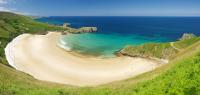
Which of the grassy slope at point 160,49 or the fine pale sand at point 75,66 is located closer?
the fine pale sand at point 75,66

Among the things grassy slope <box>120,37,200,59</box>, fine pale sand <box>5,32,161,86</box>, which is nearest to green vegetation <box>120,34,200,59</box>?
grassy slope <box>120,37,200,59</box>

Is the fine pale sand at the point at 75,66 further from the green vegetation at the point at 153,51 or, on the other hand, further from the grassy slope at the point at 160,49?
the grassy slope at the point at 160,49

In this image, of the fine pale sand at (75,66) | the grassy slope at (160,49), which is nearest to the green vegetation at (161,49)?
the grassy slope at (160,49)

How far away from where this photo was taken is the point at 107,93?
25578mm

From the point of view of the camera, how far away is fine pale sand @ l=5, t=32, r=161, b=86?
70.2 meters

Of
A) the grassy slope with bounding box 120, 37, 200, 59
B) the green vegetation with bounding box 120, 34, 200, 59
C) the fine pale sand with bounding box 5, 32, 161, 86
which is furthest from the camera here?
the grassy slope with bounding box 120, 37, 200, 59

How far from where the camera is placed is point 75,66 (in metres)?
83.1

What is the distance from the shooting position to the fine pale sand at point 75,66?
7019 cm

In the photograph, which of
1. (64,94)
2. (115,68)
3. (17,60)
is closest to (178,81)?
(64,94)

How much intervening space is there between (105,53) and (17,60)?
3425 centimetres

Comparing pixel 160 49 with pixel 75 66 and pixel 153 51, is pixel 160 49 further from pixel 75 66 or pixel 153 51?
pixel 75 66

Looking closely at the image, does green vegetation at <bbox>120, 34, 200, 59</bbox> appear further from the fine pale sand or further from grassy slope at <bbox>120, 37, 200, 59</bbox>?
the fine pale sand

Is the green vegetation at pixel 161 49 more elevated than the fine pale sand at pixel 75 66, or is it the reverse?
the green vegetation at pixel 161 49

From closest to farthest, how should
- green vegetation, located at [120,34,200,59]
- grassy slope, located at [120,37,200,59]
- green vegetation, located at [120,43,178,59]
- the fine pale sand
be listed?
1. the fine pale sand
2. green vegetation, located at [120,34,200,59]
3. grassy slope, located at [120,37,200,59]
4. green vegetation, located at [120,43,178,59]
